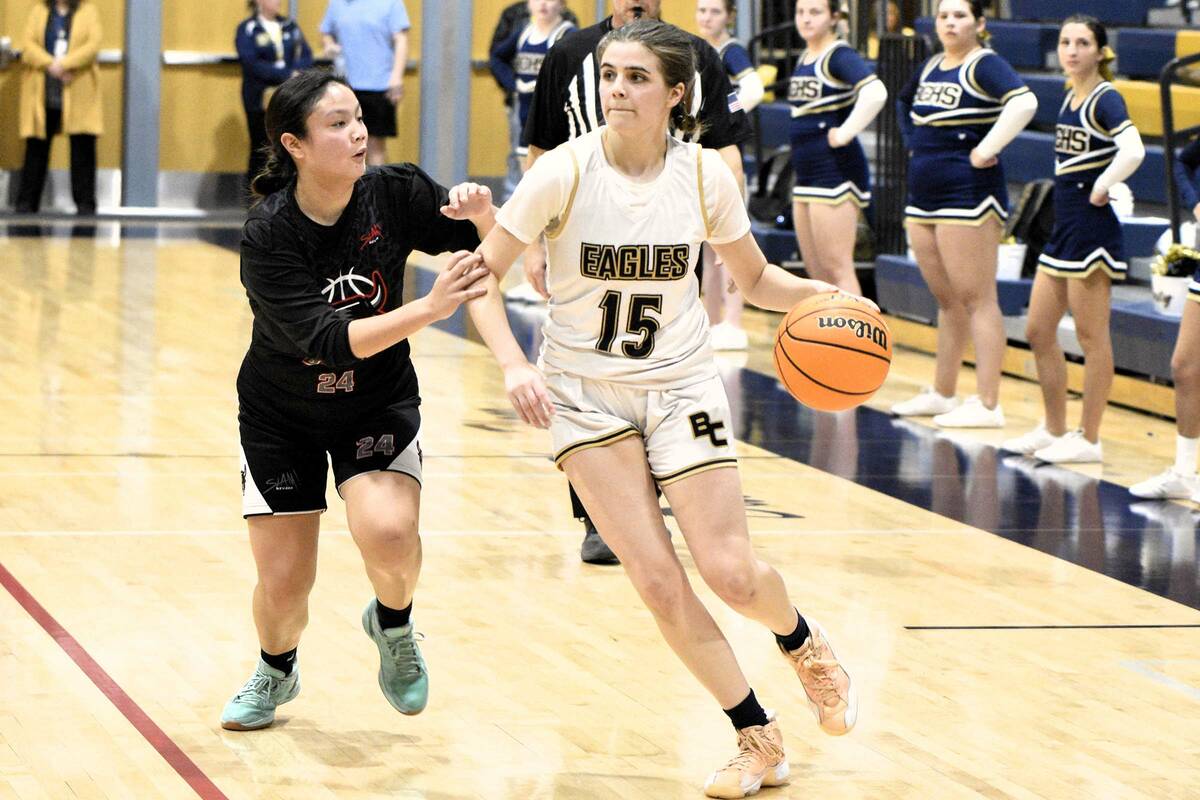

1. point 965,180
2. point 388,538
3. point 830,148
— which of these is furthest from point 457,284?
point 830,148

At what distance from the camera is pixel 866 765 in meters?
4.28

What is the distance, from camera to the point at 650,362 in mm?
4086

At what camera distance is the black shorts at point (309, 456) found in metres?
4.22

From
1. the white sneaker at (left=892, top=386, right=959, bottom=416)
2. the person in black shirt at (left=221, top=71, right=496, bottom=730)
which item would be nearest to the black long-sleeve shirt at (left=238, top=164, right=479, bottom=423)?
the person in black shirt at (left=221, top=71, right=496, bottom=730)

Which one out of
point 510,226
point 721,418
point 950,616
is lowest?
point 950,616

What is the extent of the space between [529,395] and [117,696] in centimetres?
147

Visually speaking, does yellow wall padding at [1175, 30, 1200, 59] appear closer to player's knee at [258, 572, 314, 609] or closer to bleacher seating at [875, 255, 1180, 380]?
bleacher seating at [875, 255, 1180, 380]

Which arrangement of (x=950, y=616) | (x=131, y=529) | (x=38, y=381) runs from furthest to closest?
(x=38, y=381) < (x=131, y=529) < (x=950, y=616)

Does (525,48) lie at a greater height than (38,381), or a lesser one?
greater

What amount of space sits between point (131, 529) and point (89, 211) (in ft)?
37.3

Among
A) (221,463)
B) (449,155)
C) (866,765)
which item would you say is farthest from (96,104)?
(866,765)

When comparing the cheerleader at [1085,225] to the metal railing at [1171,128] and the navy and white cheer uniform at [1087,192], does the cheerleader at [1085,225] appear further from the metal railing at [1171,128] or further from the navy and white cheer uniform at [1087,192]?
the metal railing at [1171,128]

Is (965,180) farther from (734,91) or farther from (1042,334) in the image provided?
(734,91)

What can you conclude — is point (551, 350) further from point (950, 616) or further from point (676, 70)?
point (950, 616)
